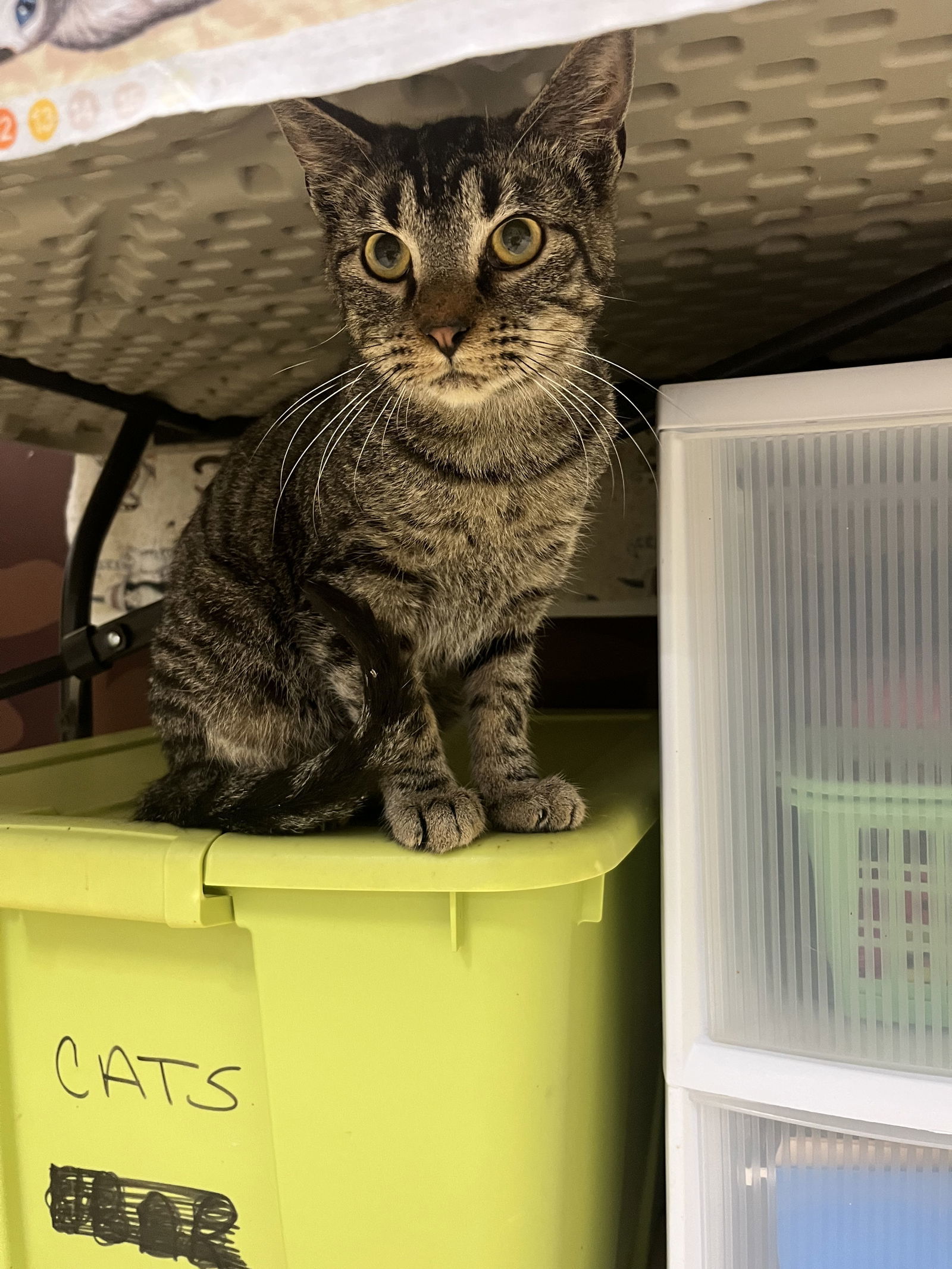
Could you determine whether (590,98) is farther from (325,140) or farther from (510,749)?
(510,749)

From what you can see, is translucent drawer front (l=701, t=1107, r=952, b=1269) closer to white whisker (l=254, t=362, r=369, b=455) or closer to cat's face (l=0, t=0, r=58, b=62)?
white whisker (l=254, t=362, r=369, b=455)

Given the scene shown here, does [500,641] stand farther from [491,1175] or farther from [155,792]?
[491,1175]

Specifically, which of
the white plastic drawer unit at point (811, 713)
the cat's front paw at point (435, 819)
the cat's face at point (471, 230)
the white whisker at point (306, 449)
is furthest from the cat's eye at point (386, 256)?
the cat's front paw at point (435, 819)

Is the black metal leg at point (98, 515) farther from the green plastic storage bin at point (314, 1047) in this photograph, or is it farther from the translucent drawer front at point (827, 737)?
the translucent drawer front at point (827, 737)

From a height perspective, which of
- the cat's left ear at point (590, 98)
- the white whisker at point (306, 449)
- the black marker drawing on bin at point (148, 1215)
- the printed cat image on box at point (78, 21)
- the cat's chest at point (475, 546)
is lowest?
the black marker drawing on bin at point (148, 1215)

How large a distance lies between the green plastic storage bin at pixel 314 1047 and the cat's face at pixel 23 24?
49 centimetres

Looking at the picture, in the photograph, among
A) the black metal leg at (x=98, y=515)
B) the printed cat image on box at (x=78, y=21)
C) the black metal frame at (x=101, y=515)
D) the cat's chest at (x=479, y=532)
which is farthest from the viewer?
the black metal leg at (x=98, y=515)

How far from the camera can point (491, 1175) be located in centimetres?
61

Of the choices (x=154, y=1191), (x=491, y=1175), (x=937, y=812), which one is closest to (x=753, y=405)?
(x=937, y=812)

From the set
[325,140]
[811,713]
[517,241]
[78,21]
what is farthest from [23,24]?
[811,713]

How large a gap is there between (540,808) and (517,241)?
0.46 meters

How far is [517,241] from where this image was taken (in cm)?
71

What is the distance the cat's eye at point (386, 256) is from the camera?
74cm

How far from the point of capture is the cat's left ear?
0.56 m
